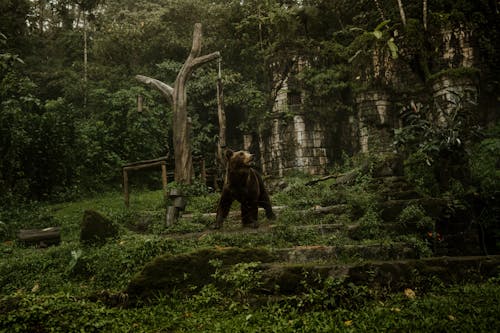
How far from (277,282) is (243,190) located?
3.27 metres

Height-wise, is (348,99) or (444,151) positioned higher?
(348,99)

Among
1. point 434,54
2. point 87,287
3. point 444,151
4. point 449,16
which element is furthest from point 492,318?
point 449,16

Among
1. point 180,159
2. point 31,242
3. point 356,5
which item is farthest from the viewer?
point 356,5

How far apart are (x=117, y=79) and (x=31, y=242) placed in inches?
534

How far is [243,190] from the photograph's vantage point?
720 centimetres

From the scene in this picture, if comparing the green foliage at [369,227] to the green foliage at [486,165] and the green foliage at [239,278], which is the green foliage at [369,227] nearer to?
the green foliage at [239,278]

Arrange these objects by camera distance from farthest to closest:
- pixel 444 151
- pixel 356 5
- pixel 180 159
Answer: pixel 356 5
pixel 180 159
pixel 444 151

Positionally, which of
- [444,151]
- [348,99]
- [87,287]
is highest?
[348,99]

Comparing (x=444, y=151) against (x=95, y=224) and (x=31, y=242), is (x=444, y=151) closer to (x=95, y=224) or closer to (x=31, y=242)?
(x=95, y=224)

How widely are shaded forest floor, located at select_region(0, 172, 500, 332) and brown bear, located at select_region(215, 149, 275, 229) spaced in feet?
2.13

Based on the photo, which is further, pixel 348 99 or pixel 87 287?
pixel 348 99

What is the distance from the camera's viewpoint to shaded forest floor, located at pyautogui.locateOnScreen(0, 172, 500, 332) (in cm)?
342

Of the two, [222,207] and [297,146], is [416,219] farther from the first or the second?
[297,146]

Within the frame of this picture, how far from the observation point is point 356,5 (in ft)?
58.5
